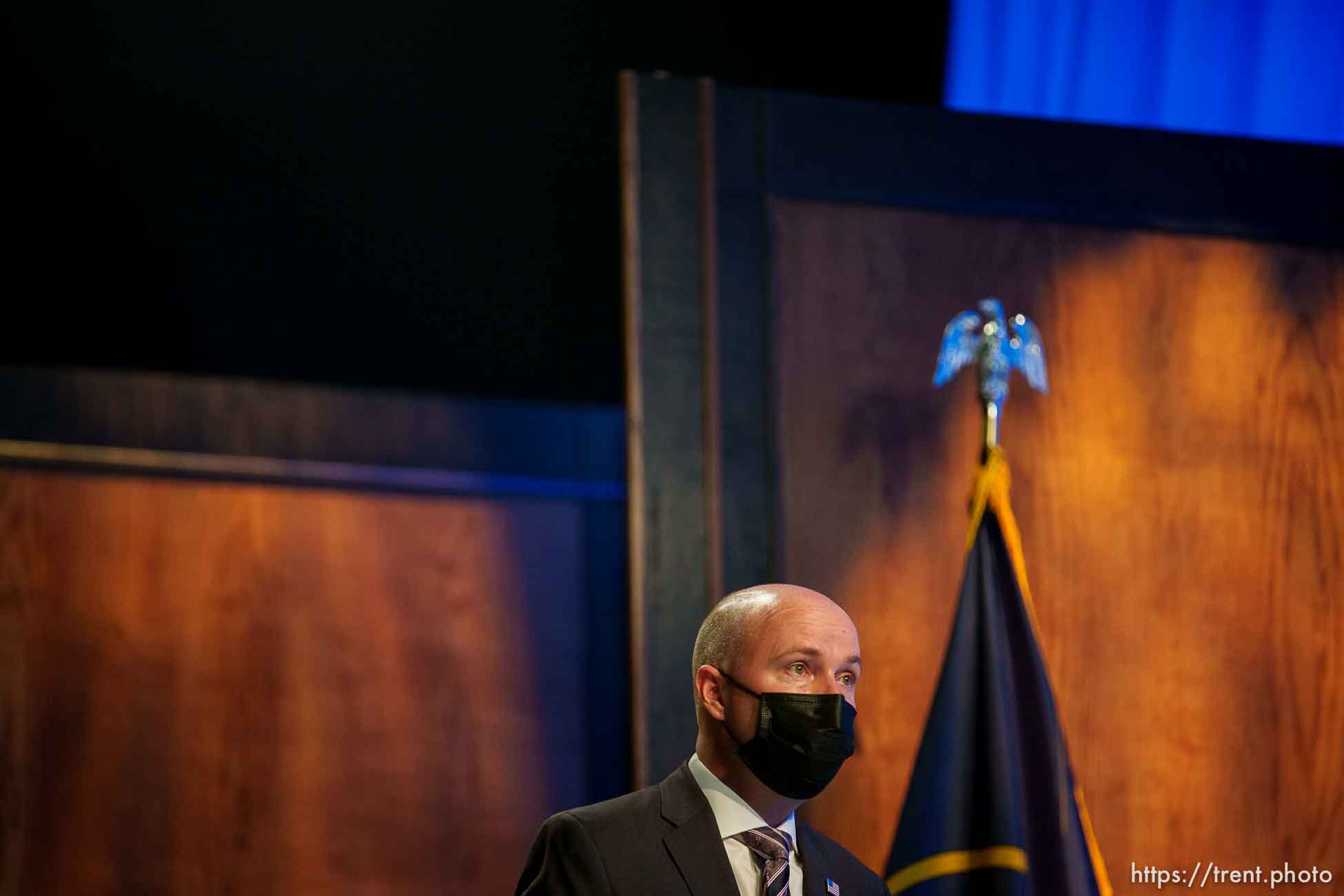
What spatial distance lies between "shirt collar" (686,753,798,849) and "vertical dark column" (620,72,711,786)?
800mm

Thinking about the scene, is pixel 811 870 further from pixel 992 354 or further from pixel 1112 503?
pixel 1112 503

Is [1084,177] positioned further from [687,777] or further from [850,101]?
[687,777]

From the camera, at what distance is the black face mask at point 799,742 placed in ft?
7.27

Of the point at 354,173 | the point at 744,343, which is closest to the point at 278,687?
the point at 744,343

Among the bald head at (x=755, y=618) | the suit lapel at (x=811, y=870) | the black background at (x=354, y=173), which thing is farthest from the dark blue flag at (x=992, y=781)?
the black background at (x=354, y=173)

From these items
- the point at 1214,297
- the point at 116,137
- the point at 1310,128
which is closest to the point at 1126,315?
the point at 1214,297

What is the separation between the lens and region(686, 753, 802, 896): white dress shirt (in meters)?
2.23

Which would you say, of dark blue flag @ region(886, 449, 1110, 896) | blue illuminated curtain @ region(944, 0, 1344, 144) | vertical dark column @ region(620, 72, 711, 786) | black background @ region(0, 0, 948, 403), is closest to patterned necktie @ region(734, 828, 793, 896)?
dark blue flag @ region(886, 449, 1110, 896)

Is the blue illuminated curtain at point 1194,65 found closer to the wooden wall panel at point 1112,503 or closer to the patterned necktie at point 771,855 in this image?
the wooden wall panel at point 1112,503

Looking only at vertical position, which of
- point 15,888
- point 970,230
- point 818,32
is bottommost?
point 15,888

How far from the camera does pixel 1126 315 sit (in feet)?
11.6

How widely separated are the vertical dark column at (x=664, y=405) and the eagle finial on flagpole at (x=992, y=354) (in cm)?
53

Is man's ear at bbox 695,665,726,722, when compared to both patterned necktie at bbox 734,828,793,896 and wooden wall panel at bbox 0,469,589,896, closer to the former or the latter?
patterned necktie at bbox 734,828,793,896

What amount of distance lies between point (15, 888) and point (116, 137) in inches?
77.2
